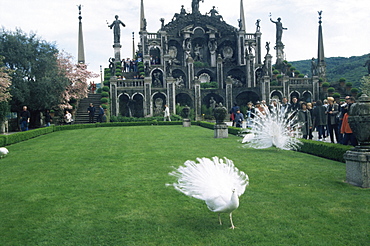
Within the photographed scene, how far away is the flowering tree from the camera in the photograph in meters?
40.9

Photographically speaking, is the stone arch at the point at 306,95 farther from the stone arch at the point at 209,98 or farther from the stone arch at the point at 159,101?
the stone arch at the point at 159,101

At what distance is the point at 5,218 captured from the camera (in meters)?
6.21

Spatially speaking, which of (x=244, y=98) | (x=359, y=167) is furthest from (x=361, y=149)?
(x=244, y=98)

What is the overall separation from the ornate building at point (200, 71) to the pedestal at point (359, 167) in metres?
41.9

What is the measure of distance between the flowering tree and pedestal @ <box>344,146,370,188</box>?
33745 mm

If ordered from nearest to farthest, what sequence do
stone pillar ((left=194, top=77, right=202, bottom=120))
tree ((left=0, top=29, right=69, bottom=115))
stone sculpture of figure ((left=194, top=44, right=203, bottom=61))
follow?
tree ((left=0, top=29, right=69, bottom=115)) < stone pillar ((left=194, top=77, right=202, bottom=120)) < stone sculpture of figure ((left=194, top=44, right=203, bottom=61))

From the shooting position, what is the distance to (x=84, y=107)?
44219mm

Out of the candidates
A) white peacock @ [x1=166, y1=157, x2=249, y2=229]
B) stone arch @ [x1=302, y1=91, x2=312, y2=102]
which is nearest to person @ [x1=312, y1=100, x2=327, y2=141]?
white peacock @ [x1=166, y1=157, x2=249, y2=229]

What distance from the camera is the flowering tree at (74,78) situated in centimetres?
4088

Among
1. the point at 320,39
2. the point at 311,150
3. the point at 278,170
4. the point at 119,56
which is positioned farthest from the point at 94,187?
the point at 320,39

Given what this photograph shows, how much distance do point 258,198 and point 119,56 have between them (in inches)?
2268

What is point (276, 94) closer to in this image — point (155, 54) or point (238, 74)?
point (238, 74)

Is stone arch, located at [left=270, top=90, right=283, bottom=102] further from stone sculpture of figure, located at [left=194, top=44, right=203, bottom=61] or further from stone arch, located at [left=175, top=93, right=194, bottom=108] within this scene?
stone sculpture of figure, located at [left=194, top=44, right=203, bottom=61]

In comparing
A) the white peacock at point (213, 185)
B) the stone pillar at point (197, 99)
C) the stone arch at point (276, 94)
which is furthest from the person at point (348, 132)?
the stone arch at point (276, 94)
